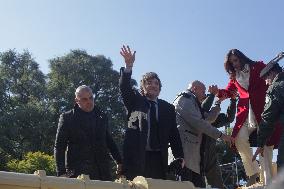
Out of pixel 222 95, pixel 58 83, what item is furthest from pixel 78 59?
pixel 222 95

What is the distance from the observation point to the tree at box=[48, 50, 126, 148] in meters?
40.6

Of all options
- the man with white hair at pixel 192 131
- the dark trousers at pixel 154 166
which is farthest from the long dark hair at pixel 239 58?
the dark trousers at pixel 154 166

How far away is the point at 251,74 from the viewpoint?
20.8 feet

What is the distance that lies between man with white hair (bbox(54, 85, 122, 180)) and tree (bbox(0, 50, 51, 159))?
2992 centimetres

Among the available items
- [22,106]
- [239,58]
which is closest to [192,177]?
[239,58]

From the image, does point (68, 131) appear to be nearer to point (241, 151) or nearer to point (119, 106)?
point (241, 151)

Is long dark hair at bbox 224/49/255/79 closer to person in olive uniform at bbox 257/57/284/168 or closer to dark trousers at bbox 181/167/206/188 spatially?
person in olive uniform at bbox 257/57/284/168

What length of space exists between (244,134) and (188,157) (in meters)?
1.09

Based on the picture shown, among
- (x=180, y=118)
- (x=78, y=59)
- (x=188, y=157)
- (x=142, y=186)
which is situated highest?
(x=78, y=59)

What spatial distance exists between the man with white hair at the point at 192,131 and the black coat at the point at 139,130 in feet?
1.12

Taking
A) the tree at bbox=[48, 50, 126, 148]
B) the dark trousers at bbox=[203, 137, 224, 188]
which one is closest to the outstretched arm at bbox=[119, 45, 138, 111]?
the dark trousers at bbox=[203, 137, 224, 188]

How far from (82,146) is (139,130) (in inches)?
24.9

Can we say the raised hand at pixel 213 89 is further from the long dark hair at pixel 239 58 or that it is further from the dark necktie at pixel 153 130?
the dark necktie at pixel 153 130

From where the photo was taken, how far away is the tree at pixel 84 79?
40.6 meters
